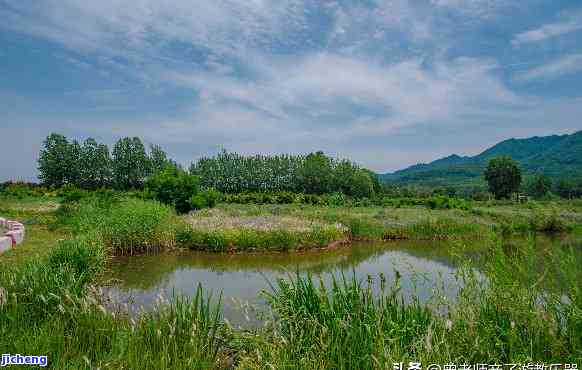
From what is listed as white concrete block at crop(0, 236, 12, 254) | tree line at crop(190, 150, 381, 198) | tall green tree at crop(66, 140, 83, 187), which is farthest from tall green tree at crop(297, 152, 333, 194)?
white concrete block at crop(0, 236, 12, 254)

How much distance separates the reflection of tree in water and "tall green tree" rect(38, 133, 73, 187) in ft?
202

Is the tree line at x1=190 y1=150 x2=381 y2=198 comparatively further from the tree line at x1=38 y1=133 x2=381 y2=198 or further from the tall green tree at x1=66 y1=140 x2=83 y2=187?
the tall green tree at x1=66 y1=140 x2=83 y2=187

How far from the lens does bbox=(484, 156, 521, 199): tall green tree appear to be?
65.9 metres

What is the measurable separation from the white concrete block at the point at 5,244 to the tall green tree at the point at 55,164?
6188 cm

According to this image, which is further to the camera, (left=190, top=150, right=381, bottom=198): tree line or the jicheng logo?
(left=190, top=150, right=381, bottom=198): tree line

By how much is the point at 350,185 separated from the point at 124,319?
186 ft

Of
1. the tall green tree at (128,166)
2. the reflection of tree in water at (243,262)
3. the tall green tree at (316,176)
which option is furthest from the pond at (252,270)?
the tall green tree at (128,166)

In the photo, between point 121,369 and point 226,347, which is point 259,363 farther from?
point 121,369

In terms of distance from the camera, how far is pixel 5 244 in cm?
1005

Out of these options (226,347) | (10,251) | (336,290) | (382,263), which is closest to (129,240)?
(10,251)

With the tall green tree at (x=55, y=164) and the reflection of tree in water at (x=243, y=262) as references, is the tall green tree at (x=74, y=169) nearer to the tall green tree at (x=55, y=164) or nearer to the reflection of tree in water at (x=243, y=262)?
the tall green tree at (x=55, y=164)

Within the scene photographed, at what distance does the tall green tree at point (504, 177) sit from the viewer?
65.9 meters

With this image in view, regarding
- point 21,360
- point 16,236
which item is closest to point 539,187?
point 16,236

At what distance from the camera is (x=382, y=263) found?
12.5 m
